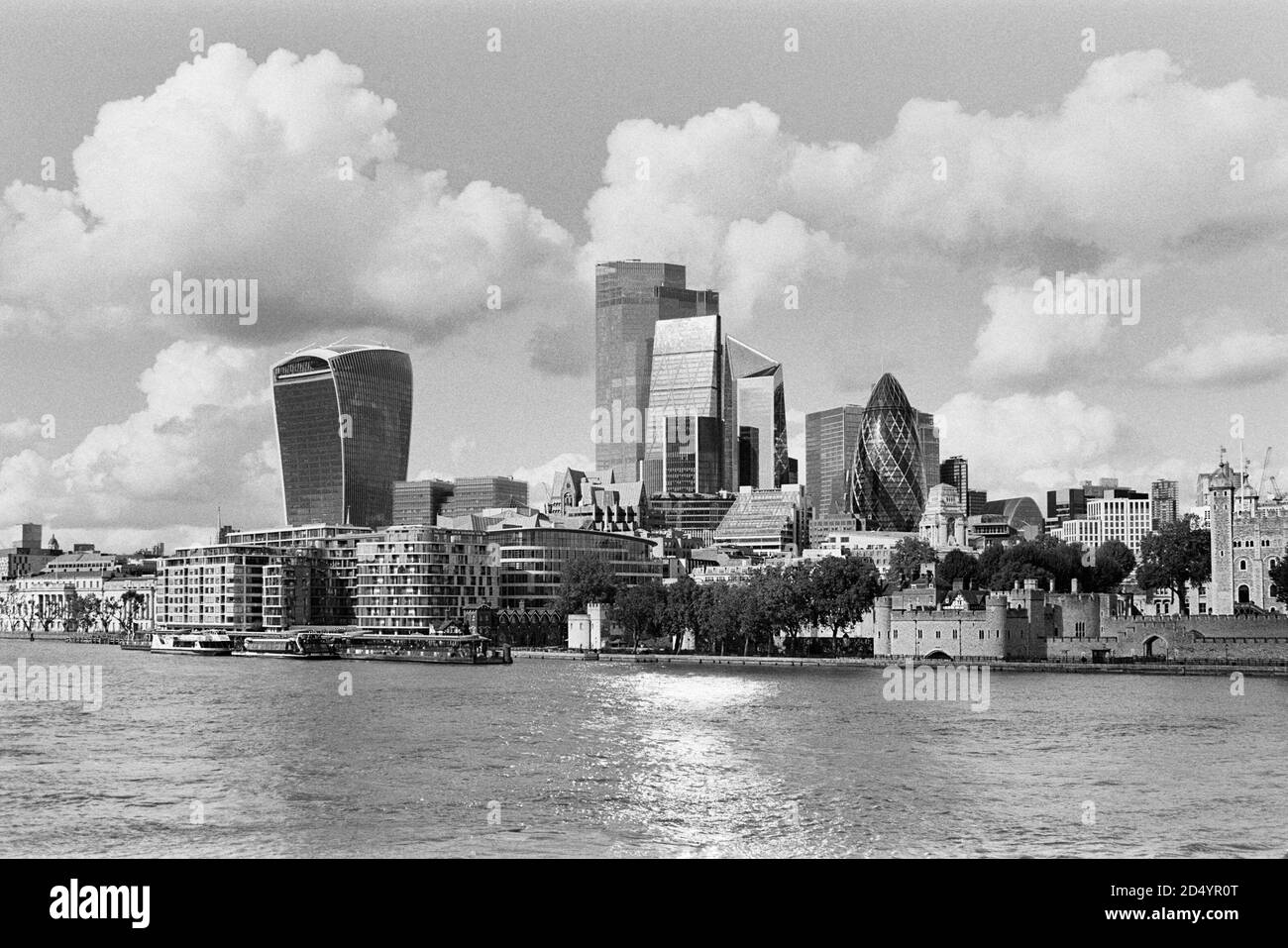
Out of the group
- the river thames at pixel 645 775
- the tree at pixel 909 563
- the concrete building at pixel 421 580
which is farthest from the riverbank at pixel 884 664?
the concrete building at pixel 421 580

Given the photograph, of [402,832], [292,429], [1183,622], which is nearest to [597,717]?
[402,832]

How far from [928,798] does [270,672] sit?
156 ft

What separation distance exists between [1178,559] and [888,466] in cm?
11273

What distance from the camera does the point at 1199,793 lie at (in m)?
26.4

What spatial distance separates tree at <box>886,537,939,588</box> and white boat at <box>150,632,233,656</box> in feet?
134

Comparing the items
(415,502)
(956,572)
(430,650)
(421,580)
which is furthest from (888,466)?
(430,650)

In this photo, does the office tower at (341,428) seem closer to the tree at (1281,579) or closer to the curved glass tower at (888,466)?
the curved glass tower at (888,466)

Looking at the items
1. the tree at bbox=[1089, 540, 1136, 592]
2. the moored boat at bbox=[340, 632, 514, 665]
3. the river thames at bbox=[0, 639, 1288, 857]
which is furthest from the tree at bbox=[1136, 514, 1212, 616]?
the moored boat at bbox=[340, 632, 514, 665]

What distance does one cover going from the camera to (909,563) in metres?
87.5

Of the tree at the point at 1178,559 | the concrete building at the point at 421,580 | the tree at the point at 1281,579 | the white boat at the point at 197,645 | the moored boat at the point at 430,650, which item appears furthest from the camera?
the concrete building at the point at 421,580

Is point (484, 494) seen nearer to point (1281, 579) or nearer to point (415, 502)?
point (415, 502)

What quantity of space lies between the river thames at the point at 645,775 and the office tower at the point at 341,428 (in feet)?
372

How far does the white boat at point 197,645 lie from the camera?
3671 inches
